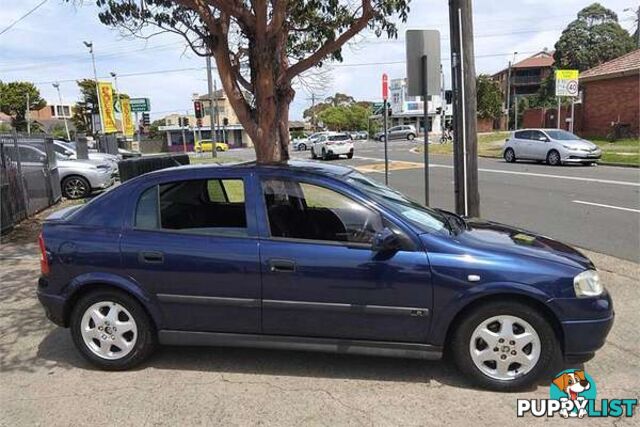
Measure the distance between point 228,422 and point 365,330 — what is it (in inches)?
43.0

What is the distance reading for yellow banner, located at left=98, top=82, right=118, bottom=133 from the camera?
27.5 meters

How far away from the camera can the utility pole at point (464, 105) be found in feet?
22.1

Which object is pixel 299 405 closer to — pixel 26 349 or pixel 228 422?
pixel 228 422

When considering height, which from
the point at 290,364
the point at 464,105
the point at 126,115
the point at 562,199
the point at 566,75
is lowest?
the point at 562,199

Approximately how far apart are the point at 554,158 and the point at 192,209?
1983 centimetres

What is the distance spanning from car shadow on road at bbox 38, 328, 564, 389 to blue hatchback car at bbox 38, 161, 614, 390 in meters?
0.20

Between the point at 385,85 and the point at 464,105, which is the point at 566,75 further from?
the point at 464,105

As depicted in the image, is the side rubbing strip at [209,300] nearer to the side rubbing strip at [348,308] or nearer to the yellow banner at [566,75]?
the side rubbing strip at [348,308]

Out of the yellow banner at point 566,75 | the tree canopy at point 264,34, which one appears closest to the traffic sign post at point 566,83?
the yellow banner at point 566,75

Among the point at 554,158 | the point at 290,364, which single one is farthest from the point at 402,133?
the point at 290,364

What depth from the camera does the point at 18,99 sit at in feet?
229

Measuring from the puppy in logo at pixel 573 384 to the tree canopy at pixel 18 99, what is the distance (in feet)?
250

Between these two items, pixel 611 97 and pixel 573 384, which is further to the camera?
pixel 611 97

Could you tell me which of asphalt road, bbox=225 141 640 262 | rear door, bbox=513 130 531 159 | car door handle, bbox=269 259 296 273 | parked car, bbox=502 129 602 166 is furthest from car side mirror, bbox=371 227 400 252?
rear door, bbox=513 130 531 159
